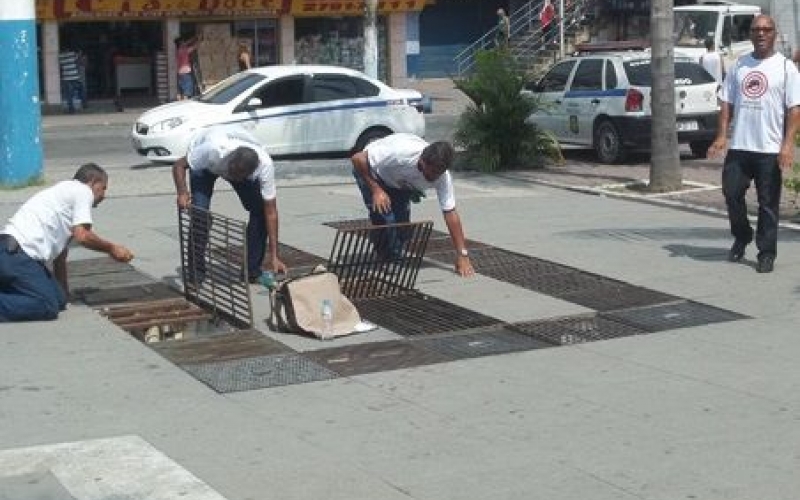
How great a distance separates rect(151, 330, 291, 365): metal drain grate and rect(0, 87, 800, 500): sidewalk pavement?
0.41 ft

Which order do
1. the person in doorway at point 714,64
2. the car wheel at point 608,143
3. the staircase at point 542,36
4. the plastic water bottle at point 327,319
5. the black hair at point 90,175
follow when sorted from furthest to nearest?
the staircase at point 542,36 < the person in doorway at point 714,64 < the car wheel at point 608,143 < the black hair at point 90,175 < the plastic water bottle at point 327,319

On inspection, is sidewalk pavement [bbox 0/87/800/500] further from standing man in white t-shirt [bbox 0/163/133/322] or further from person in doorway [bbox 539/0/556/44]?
person in doorway [bbox 539/0/556/44]

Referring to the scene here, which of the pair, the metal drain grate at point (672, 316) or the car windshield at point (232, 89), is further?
the car windshield at point (232, 89)

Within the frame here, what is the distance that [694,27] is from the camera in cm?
2995

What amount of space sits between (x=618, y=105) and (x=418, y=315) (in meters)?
10.6

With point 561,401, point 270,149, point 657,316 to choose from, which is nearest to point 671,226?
point 657,316

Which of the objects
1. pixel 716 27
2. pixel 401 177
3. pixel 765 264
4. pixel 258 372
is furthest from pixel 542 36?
pixel 258 372

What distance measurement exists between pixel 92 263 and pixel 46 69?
2193cm

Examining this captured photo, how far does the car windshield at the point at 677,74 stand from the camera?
66.0 ft

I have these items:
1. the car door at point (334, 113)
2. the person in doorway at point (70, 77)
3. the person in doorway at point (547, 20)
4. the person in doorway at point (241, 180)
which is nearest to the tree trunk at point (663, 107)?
the car door at point (334, 113)

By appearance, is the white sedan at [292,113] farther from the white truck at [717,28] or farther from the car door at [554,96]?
the white truck at [717,28]

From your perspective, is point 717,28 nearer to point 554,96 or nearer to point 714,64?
point 714,64

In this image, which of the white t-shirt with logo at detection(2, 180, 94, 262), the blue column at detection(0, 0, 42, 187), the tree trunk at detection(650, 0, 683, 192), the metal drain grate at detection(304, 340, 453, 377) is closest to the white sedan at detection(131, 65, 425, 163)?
the blue column at detection(0, 0, 42, 187)

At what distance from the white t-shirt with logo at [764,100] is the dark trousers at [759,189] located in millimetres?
98
